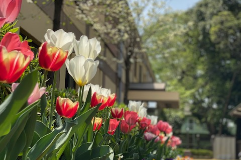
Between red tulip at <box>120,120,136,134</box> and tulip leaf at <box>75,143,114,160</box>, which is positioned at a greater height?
red tulip at <box>120,120,136,134</box>

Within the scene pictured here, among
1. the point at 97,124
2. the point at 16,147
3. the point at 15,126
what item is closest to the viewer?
the point at 15,126

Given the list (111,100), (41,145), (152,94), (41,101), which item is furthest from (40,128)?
(152,94)

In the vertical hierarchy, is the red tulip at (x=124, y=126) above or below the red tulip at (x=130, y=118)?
below

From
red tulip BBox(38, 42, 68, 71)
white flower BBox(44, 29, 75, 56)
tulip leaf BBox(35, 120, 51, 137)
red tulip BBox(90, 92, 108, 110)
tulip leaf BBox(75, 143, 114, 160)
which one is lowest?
tulip leaf BBox(75, 143, 114, 160)

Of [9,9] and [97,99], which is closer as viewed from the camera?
[9,9]

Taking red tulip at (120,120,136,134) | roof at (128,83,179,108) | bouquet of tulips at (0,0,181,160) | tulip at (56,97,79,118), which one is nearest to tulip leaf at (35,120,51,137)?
bouquet of tulips at (0,0,181,160)

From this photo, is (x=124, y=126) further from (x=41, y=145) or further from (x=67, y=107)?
(x=41, y=145)

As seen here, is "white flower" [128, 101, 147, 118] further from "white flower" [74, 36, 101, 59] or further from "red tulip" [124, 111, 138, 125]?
"white flower" [74, 36, 101, 59]

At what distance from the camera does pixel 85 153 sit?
2.47 meters

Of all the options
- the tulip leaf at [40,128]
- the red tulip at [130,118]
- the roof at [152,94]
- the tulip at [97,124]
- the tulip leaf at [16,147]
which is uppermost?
the roof at [152,94]

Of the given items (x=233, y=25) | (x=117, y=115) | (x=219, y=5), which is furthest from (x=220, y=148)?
(x=117, y=115)

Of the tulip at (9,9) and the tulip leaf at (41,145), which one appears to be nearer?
Result: the tulip at (9,9)

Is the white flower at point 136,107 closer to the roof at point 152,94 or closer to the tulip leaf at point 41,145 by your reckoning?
the tulip leaf at point 41,145

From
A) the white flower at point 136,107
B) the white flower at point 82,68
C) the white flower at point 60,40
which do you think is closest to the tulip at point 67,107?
the white flower at point 82,68
